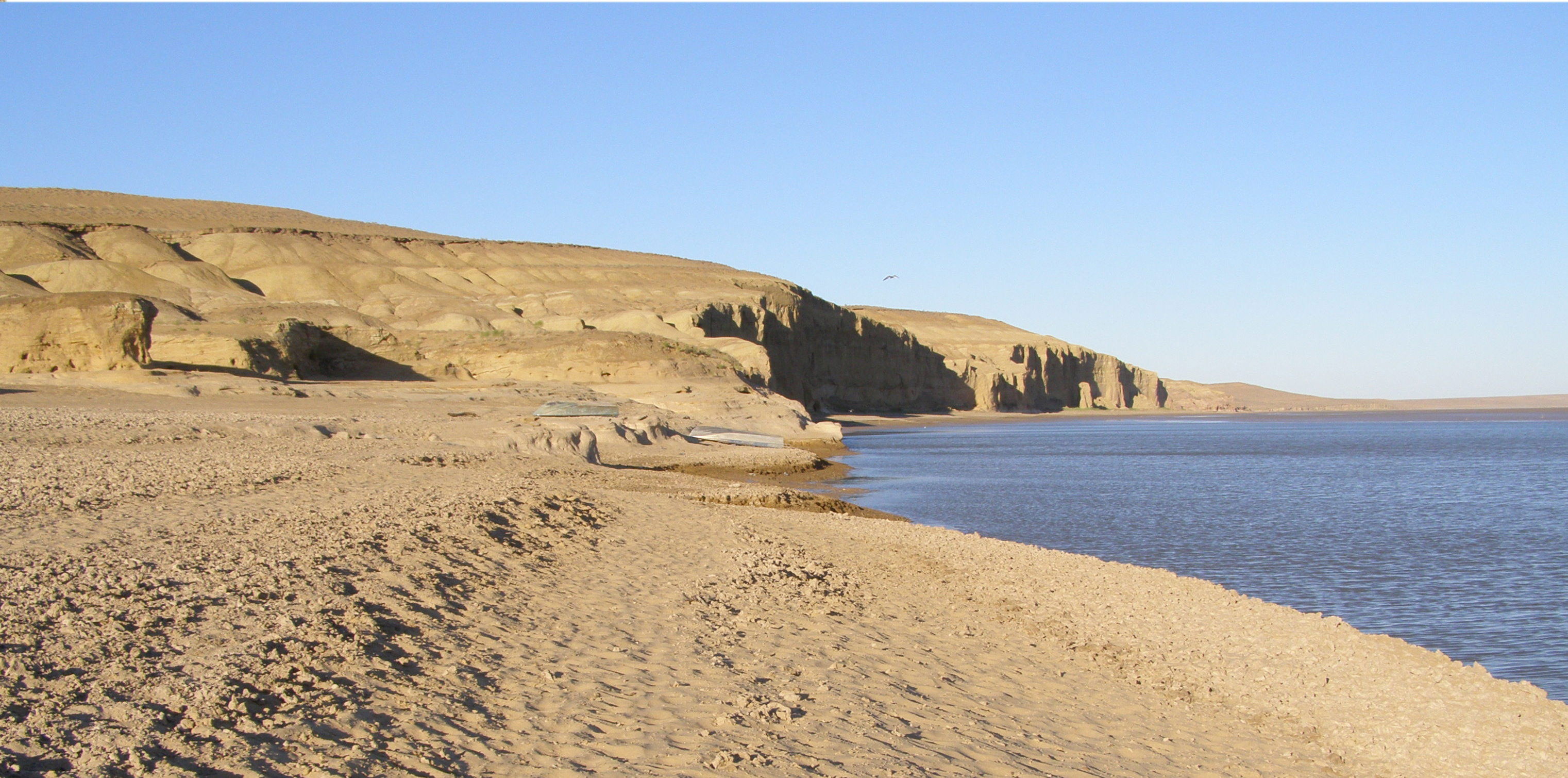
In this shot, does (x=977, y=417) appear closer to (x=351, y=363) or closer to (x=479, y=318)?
(x=479, y=318)

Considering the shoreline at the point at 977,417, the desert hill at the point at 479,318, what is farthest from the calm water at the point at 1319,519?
the shoreline at the point at 977,417

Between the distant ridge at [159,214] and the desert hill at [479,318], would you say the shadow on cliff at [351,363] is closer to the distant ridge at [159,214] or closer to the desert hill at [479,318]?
the desert hill at [479,318]

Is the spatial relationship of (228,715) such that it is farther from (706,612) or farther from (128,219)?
(128,219)

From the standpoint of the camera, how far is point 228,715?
16.2ft

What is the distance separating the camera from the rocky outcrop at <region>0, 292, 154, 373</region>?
31953mm

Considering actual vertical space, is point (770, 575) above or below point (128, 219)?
below

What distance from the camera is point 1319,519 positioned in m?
21.8

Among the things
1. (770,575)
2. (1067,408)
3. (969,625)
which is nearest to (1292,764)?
(969,625)

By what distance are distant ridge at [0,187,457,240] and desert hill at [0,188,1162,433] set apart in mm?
501

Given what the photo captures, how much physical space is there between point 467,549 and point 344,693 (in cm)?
428

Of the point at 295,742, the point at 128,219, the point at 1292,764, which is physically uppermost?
the point at 128,219

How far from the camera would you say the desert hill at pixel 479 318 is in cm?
4584

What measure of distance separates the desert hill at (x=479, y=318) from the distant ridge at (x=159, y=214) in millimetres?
501

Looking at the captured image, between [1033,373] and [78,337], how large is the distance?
3802 inches
